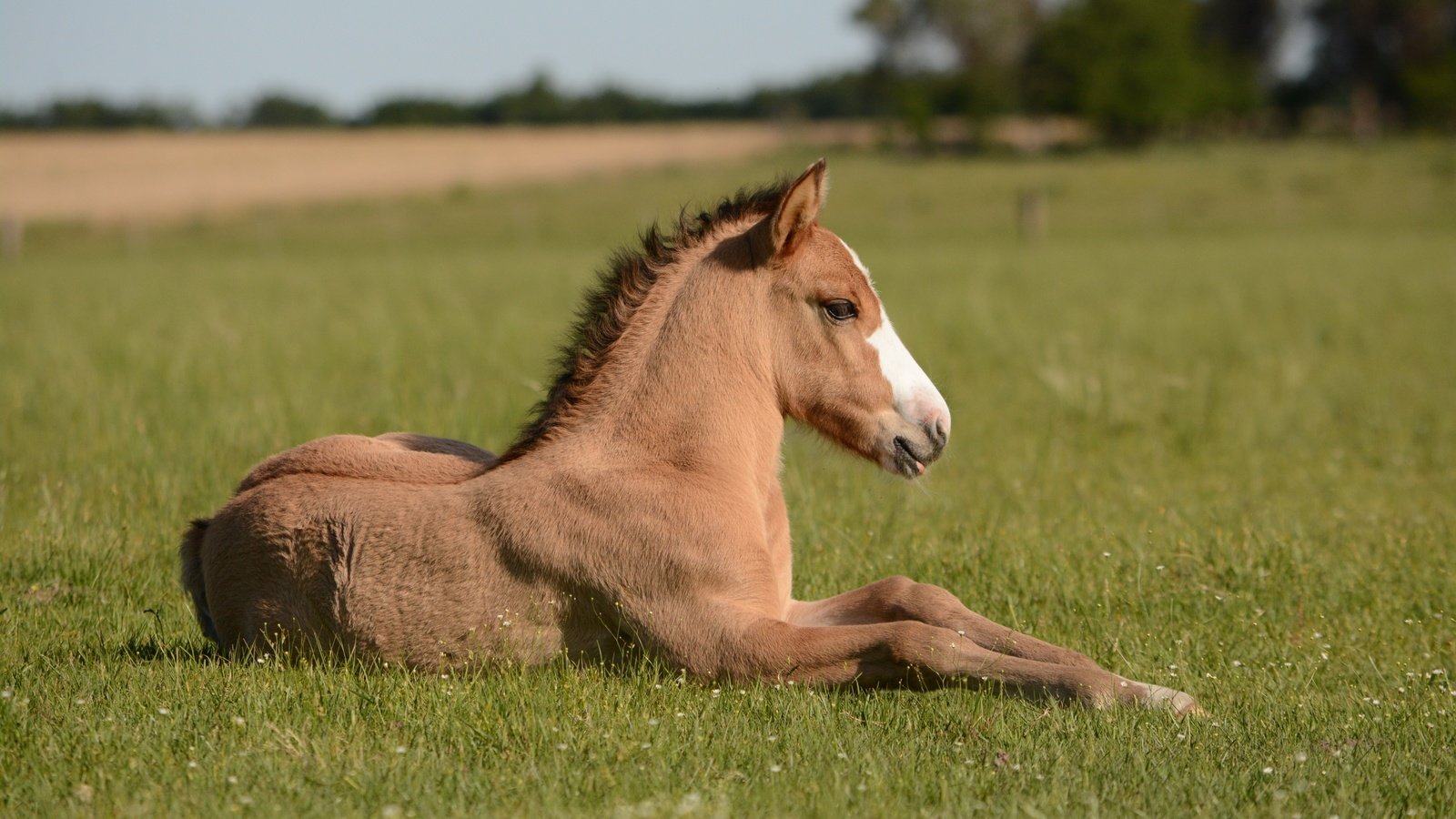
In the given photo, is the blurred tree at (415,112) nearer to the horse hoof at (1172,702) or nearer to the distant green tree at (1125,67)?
the distant green tree at (1125,67)

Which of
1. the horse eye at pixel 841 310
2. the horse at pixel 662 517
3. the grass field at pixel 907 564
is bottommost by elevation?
the grass field at pixel 907 564

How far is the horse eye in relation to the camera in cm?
508

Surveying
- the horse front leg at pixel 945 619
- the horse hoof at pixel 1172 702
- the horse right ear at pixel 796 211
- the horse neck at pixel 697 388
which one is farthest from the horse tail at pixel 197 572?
the horse hoof at pixel 1172 702

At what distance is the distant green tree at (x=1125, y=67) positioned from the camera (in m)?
74.4

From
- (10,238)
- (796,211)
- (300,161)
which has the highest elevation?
(796,211)

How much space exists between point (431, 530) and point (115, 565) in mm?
2458

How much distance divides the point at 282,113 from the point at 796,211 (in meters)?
122

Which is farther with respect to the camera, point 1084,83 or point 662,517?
point 1084,83

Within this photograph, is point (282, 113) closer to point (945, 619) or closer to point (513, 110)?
point (513, 110)

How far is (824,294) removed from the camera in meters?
5.05

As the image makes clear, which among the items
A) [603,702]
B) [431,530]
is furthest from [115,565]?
[603,702]

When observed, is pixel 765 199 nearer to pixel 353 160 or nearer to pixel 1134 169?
pixel 1134 169

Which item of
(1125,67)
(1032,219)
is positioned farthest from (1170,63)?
(1032,219)

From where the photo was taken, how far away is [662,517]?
4750mm
